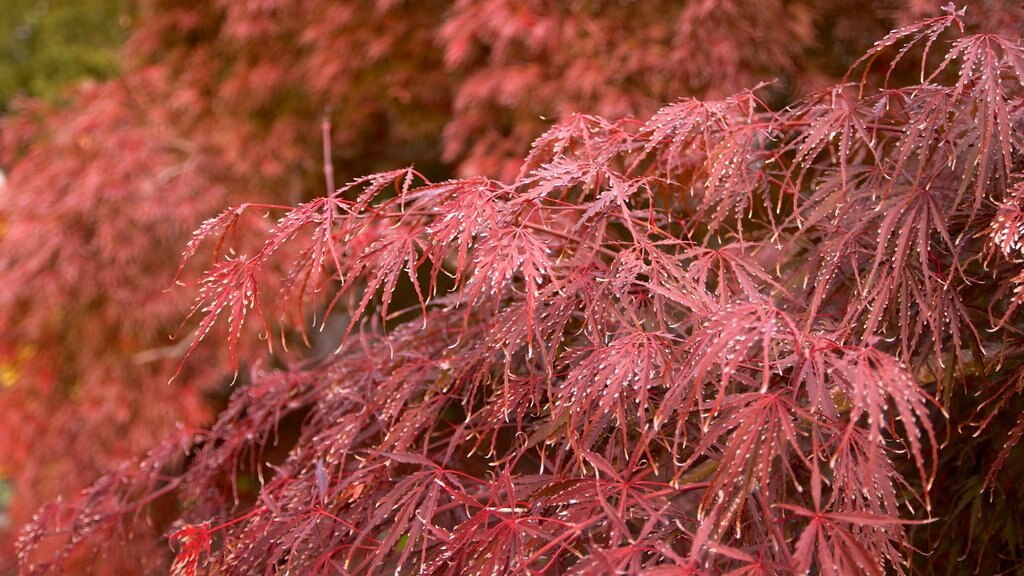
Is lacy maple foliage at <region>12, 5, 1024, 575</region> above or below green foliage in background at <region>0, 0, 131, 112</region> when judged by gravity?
above

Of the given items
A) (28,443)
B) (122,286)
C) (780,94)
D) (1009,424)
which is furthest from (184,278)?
(1009,424)

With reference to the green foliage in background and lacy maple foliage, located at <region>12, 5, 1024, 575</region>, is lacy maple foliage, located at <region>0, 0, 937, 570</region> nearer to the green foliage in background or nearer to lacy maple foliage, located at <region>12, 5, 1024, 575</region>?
lacy maple foliage, located at <region>12, 5, 1024, 575</region>

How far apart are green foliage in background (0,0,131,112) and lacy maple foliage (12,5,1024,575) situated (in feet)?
19.6

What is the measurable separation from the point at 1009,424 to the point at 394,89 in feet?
5.88

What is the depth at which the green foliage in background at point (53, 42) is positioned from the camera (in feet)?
20.2

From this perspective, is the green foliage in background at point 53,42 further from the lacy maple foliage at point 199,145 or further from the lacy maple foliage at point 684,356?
the lacy maple foliage at point 684,356

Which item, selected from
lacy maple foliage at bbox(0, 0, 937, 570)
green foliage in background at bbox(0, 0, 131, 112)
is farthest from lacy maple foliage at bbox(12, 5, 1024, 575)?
green foliage in background at bbox(0, 0, 131, 112)

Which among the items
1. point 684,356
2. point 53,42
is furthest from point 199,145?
point 53,42

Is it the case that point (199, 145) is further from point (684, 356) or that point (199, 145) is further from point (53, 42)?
point (53, 42)

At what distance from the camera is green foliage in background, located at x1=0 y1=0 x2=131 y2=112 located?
6.16m

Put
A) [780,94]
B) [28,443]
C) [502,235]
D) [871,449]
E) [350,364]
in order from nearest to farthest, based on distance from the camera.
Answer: [871,449]
[502,235]
[350,364]
[780,94]
[28,443]

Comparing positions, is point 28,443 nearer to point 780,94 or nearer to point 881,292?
point 780,94

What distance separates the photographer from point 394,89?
2404mm

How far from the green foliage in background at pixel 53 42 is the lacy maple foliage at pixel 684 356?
5981mm
